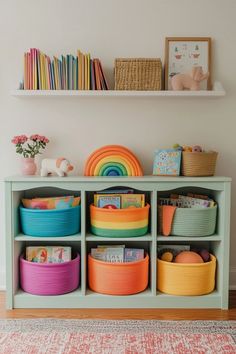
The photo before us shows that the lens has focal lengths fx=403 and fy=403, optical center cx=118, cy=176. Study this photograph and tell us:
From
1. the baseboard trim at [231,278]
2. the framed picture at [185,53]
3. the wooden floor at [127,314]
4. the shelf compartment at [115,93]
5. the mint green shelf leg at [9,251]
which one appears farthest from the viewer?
the baseboard trim at [231,278]

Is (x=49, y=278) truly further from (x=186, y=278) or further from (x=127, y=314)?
(x=186, y=278)

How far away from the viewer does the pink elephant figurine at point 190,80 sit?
2.46 meters

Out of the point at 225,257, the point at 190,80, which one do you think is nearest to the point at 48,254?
the point at 225,257

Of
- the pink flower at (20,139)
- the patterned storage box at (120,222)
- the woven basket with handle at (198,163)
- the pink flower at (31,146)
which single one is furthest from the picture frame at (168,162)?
the pink flower at (20,139)

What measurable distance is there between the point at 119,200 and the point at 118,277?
45 cm

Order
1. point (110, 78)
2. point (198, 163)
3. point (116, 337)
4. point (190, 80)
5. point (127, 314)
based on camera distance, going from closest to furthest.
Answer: point (116, 337)
point (127, 314)
point (198, 163)
point (190, 80)
point (110, 78)

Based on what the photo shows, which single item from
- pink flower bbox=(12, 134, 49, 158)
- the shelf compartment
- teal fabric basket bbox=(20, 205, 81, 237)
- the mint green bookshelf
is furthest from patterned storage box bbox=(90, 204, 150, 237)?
the shelf compartment

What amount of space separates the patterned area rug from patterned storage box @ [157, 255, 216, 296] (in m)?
0.24

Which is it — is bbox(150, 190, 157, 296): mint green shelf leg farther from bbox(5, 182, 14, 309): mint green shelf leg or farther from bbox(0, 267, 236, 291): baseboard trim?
bbox(5, 182, 14, 309): mint green shelf leg

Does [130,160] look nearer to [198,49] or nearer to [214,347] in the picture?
[198,49]

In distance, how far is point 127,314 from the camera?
88.6 inches

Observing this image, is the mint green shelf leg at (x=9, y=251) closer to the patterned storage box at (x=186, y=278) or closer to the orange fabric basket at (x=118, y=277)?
the orange fabric basket at (x=118, y=277)

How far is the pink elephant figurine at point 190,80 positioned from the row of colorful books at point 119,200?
2.35 ft

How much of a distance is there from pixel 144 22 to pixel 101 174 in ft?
3.36
